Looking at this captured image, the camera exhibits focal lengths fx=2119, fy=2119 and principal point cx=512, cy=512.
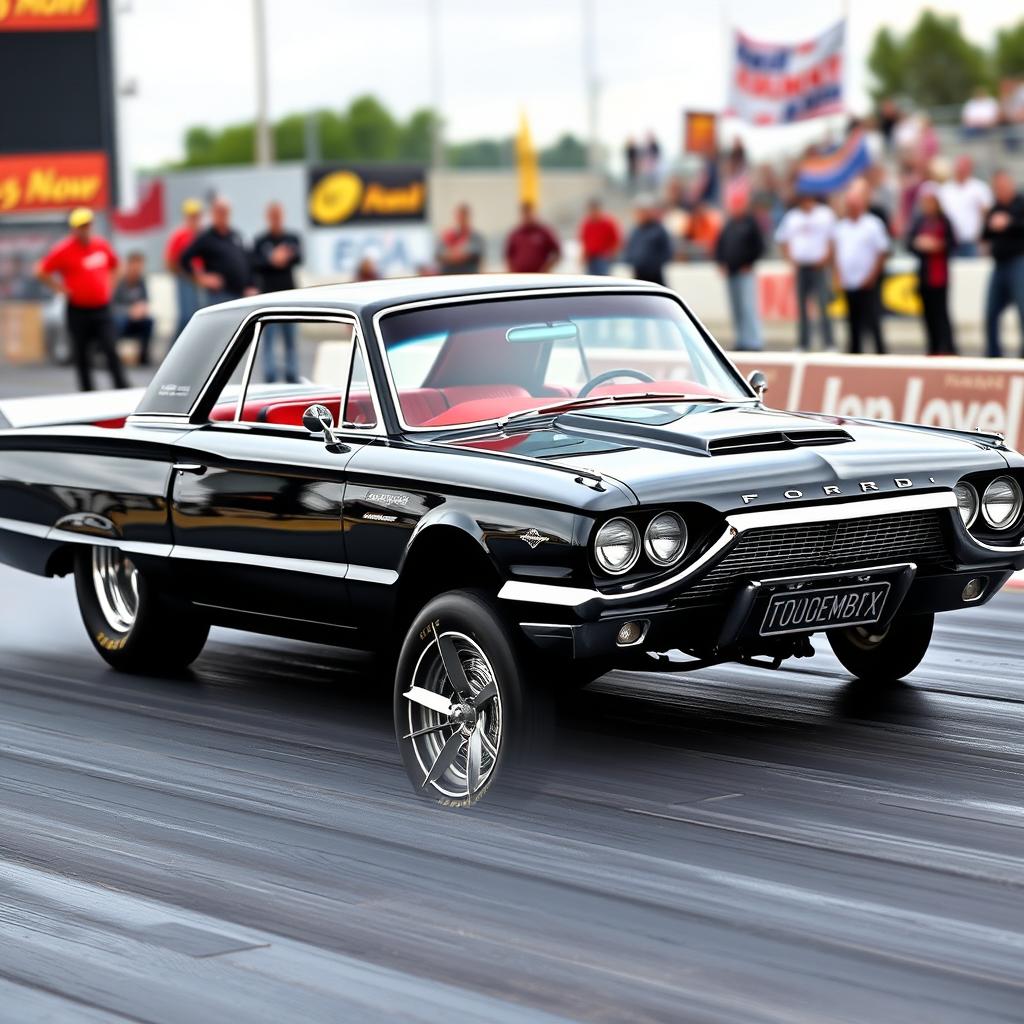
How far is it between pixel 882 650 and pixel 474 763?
215cm

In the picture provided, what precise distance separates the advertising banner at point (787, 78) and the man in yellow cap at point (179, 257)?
777 cm

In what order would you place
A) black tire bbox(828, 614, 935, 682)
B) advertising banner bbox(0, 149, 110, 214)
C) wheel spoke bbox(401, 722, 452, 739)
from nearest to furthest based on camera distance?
wheel spoke bbox(401, 722, 452, 739) → black tire bbox(828, 614, 935, 682) → advertising banner bbox(0, 149, 110, 214)

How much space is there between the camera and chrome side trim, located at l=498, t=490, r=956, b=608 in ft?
19.6

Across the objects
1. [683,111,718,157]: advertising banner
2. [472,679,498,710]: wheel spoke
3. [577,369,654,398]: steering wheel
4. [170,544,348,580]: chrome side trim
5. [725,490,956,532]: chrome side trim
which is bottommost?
[472,679,498,710]: wheel spoke

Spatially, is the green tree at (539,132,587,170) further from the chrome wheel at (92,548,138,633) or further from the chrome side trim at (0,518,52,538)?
the chrome wheel at (92,548,138,633)

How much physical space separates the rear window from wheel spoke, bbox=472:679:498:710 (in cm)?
241

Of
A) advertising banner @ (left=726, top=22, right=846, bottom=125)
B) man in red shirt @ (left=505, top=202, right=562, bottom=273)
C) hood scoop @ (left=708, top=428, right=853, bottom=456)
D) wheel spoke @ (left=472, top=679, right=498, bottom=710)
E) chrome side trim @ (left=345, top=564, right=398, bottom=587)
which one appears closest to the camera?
Result: wheel spoke @ (left=472, top=679, right=498, bottom=710)

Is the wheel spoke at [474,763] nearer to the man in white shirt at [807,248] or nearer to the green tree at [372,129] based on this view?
the man in white shirt at [807,248]

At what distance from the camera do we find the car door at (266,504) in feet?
23.2

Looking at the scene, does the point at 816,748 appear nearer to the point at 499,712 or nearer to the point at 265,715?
the point at 499,712

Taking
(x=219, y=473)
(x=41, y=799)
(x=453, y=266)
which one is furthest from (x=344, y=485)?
(x=453, y=266)

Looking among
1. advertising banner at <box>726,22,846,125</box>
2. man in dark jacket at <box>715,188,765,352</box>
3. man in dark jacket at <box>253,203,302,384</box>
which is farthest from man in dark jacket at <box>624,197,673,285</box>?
advertising banner at <box>726,22,846,125</box>

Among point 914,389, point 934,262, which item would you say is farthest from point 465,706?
point 934,262

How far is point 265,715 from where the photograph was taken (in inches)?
305
